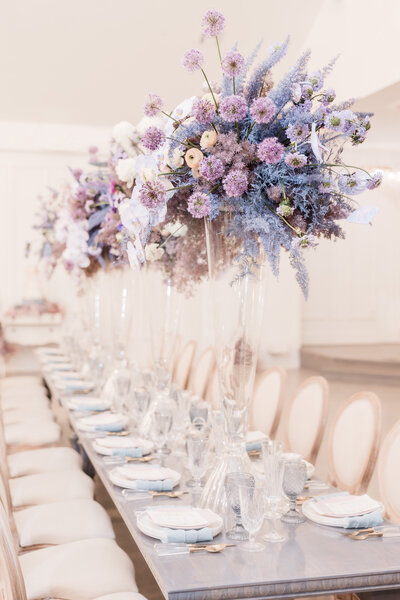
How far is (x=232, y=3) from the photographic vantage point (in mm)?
6855

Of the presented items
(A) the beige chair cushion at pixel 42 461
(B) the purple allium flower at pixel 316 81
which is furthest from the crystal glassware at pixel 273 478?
(A) the beige chair cushion at pixel 42 461

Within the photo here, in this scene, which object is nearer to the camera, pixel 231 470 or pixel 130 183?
pixel 231 470

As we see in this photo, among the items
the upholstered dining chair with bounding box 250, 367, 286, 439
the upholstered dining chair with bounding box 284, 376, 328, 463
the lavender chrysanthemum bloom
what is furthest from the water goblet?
the upholstered dining chair with bounding box 250, 367, 286, 439

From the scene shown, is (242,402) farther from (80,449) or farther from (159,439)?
(80,449)

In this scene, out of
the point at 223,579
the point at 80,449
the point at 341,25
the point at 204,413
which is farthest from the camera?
the point at 341,25

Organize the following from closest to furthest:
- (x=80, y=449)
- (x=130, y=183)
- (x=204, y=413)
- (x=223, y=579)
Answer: (x=223, y=579) → (x=130, y=183) → (x=204, y=413) → (x=80, y=449)

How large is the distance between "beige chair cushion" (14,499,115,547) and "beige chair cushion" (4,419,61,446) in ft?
4.09

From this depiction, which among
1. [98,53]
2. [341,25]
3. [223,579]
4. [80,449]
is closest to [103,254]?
[80,449]

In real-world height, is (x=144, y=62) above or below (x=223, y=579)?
above

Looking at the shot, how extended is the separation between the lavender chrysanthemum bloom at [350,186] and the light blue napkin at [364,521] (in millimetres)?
836

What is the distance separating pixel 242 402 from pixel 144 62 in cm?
651

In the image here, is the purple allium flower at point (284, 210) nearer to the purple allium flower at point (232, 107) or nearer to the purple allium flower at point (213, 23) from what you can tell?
the purple allium flower at point (232, 107)

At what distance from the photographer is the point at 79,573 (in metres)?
2.09

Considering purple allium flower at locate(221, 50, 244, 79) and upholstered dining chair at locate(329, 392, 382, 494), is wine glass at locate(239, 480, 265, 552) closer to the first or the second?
upholstered dining chair at locate(329, 392, 382, 494)
